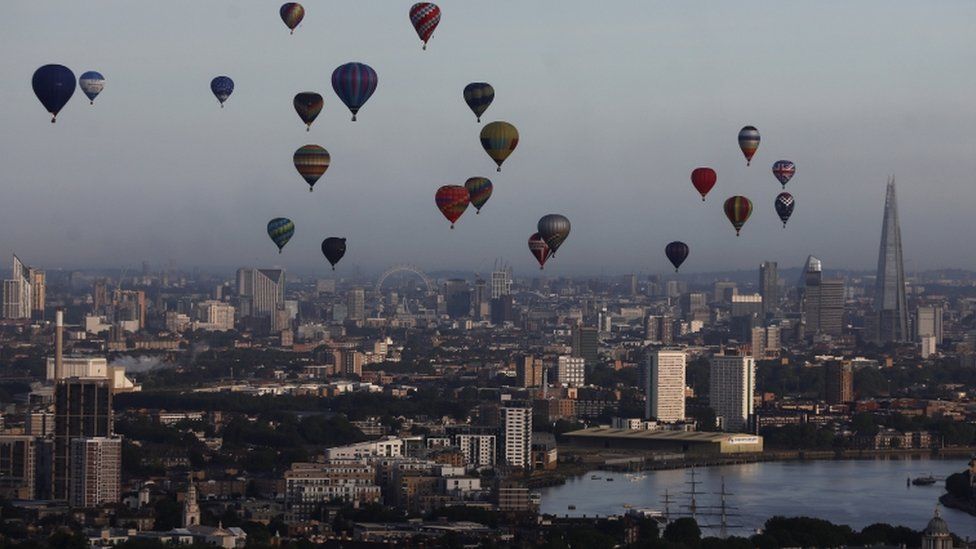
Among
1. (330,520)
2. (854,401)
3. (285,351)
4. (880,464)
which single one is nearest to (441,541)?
(330,520)

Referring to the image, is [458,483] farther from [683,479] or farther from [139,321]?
[139,321]

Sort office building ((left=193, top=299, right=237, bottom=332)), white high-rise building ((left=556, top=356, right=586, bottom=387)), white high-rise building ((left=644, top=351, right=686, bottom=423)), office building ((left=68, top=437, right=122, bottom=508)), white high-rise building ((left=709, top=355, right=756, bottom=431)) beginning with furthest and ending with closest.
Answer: office building ((left=193, top=299, right=237, bottom=332)) < white high-rise building ((left=556, top=356, right=586, bottom=387)) < white high-rise building ((left=709, top=355, right=756, bottom=431)) < white high-rise building ((left=644, top=351, right=686, bottom=423)) < office building ((left=68, top=437, right=122, bottom=508))

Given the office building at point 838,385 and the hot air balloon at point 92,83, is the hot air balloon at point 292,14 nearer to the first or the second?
the hot air balloon at point 92,83

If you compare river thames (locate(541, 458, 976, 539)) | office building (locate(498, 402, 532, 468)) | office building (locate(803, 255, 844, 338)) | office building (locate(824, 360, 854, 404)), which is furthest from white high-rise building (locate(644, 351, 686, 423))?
office building (locate(803, 255, 844, 338))

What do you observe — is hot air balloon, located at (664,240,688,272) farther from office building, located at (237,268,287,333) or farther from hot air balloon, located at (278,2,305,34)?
office building, located at (237,268,287,333)

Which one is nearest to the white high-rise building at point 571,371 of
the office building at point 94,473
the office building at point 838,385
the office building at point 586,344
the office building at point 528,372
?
the office building at point 528,372

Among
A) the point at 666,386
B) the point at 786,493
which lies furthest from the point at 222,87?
the point at 666,386

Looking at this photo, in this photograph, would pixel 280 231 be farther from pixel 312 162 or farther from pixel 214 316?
pixel 214 316
